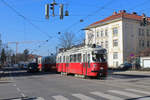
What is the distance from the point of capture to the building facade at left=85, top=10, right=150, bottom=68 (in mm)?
56500

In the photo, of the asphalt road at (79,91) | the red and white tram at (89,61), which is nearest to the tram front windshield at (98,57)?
the red and white tram at (89,61)

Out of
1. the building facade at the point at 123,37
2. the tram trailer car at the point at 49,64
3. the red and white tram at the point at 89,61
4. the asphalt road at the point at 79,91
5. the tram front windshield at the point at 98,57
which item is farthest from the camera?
the building facade at the point at 123,37

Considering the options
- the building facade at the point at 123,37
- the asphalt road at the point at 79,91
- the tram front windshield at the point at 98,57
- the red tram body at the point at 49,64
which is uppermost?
the building facade at the point at 123,37

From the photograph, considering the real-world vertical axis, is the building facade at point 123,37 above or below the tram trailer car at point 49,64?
above

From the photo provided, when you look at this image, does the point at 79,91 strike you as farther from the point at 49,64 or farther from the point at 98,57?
the point at 49,64

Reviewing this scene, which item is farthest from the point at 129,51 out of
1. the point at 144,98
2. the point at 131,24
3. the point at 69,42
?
the point at 144,98

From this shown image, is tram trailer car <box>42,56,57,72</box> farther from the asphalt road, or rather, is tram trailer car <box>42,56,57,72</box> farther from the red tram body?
the asphalt road

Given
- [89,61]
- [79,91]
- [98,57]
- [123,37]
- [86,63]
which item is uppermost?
[123,37]

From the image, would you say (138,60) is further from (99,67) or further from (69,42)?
(99,67)

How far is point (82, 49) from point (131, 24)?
38.9 metres

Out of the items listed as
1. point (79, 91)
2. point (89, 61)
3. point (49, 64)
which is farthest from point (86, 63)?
point (49, 64)

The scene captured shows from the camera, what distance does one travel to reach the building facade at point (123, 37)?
56.5 meters

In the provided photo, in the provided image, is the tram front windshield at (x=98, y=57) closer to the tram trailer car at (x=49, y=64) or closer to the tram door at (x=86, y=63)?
the tram door at (x=86, y=63)

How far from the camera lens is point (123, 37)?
185ft
